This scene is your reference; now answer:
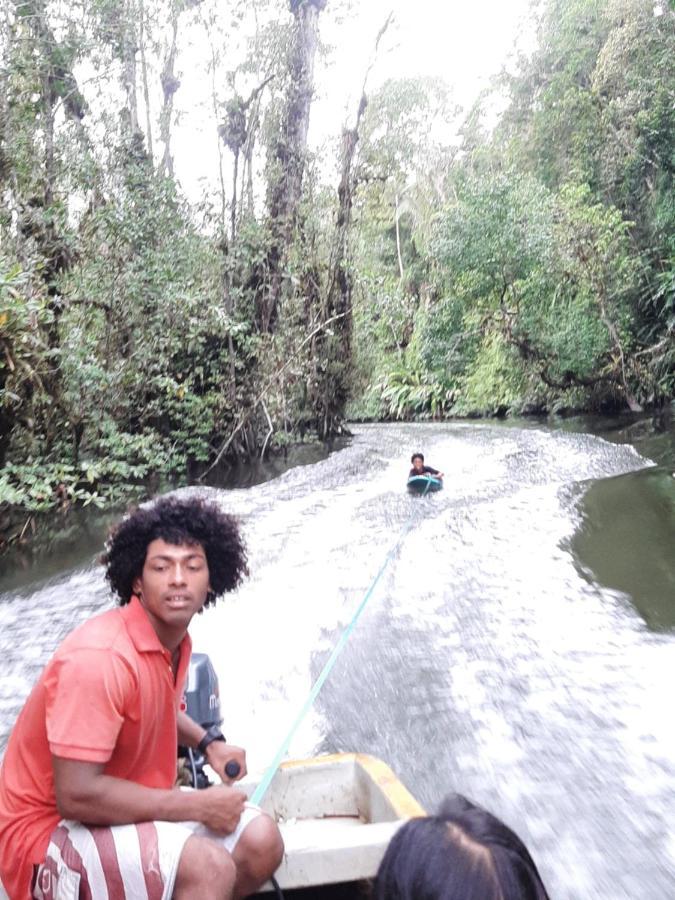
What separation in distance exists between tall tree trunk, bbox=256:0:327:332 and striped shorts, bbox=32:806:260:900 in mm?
15284

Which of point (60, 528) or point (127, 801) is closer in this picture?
point (127, 801)

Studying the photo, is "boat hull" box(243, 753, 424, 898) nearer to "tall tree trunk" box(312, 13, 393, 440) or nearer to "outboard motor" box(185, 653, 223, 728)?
"outboard motor" box(185, 653, 223, 728)

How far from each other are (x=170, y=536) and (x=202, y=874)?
92cm

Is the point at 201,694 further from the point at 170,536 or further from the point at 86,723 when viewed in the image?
the point at 86,723

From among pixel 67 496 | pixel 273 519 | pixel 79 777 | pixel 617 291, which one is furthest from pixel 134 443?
pixel 617 291

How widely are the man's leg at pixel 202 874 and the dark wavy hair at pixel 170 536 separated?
31.7 inches

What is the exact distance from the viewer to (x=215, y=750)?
283 cm

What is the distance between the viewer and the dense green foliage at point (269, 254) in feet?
37.5

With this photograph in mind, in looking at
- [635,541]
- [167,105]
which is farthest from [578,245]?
[635,541]

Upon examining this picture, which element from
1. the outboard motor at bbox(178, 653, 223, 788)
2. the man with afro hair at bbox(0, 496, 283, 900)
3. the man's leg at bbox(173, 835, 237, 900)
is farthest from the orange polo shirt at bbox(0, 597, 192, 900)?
the outboard motor at bbox(178, 653, 223, 788)

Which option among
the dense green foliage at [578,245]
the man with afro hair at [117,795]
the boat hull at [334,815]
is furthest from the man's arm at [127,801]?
the dense green foliage at [578,245]

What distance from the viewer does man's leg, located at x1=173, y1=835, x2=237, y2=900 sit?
2.13 metres

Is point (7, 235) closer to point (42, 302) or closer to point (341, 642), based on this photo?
point (42, 302)

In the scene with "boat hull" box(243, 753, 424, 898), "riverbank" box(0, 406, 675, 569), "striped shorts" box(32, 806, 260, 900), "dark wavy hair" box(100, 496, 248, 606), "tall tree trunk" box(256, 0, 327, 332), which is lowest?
"riverbank" box(0, 406, 675, 569)
